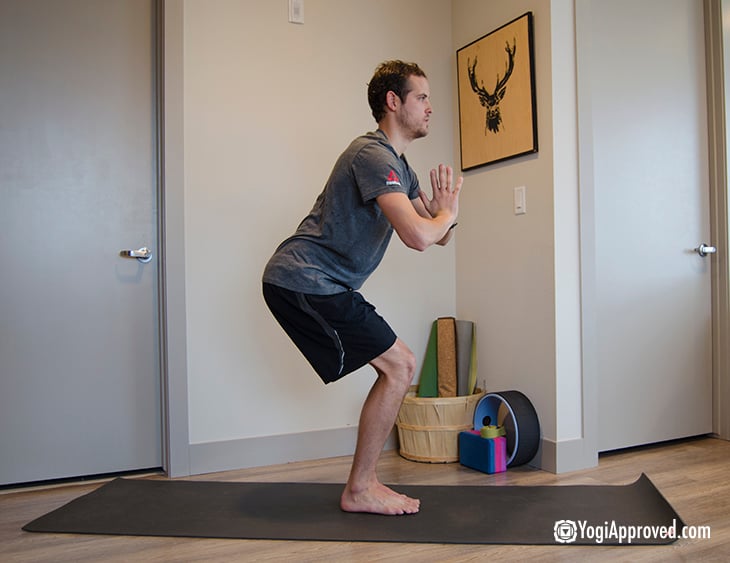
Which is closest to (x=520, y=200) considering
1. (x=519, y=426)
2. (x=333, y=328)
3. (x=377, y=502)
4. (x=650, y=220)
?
(x=650, y=220)

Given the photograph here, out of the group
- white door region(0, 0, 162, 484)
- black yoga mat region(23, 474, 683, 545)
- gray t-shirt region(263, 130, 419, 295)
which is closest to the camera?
black yoga mat region(23, 474, 683, 545)

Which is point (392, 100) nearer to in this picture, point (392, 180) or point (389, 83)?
point (389, 83)

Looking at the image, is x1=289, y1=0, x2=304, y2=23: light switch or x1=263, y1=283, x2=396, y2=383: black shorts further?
x1=289, y1=0, x2=304, y2=23: light switch

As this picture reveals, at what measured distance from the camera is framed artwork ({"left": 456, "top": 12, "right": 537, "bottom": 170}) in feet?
8.93

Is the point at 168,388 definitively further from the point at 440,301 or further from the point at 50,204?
the point at 440,301

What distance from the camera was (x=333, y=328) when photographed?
6.59ft

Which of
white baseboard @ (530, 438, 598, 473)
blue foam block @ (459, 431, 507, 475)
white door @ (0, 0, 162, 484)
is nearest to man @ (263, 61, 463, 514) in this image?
blue foam block @ (459, 431, 507, 475)

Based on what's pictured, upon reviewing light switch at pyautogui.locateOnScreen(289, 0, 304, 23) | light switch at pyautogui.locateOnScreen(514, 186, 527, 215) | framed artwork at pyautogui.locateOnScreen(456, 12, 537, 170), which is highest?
light switch at pyautogui.locateOnScreen(289, 0, 304, 23)

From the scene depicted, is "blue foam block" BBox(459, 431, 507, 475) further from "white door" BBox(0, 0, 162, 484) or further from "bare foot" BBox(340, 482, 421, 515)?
"white door" BBox(0, 0, 162, 484)

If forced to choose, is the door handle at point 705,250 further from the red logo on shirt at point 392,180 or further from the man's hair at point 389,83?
the red logo on shirt at point 392,180

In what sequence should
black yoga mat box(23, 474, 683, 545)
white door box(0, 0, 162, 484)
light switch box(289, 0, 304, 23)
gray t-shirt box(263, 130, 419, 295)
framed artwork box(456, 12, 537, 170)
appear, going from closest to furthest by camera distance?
black yoga mat box(23, 474, 683, 545)
gray t-shirt box(263, 130, 419, 295)
white door box(0, 0, 162, 484)
framed artwork box(456, 12, 537, 170)
light switch box(289, 0, 304, 23)

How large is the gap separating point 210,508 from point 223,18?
80.4 inches

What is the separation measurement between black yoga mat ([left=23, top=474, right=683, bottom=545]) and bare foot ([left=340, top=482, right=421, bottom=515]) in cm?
3

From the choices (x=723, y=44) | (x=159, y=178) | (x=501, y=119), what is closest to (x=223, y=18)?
(x=159, y=178)
